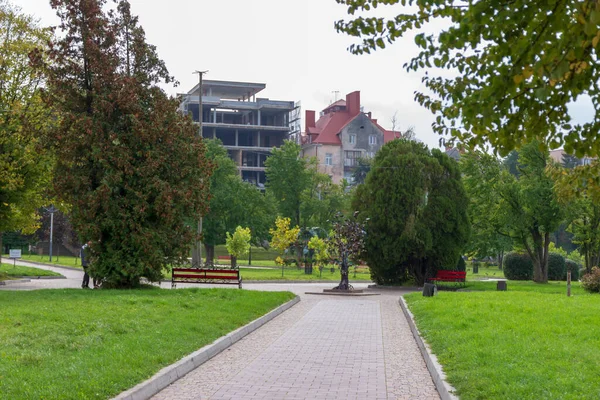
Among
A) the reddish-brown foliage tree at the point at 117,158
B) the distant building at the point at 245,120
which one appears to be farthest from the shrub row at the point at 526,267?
the distant building at the point at 245,120

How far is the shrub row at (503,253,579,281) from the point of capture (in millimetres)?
48875

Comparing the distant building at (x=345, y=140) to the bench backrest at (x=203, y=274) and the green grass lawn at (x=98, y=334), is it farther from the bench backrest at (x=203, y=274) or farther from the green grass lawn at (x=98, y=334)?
the green grass lawn at (x=98, y=334)

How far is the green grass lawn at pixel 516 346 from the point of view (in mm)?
9312

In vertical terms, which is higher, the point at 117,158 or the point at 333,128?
the point at 333,128

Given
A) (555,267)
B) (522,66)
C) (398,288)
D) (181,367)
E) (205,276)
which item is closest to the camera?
(522,66)

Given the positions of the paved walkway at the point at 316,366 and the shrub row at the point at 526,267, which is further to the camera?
the shrub row at the point at 526,267

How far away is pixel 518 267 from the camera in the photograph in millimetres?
49531

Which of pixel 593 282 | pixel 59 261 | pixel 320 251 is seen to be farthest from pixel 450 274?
pixel 59 261

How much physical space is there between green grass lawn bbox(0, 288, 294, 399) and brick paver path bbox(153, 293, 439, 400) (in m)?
0.67

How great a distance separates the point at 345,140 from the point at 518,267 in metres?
58.2

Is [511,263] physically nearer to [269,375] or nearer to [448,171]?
[448,171]

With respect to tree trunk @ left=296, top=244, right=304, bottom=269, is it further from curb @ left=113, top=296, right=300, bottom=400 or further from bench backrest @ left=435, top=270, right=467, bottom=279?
curb @ left=113, top=296, right=300, bottom=400

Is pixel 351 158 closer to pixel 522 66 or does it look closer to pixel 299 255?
pixel 299 255

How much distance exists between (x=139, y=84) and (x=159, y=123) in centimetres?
201
